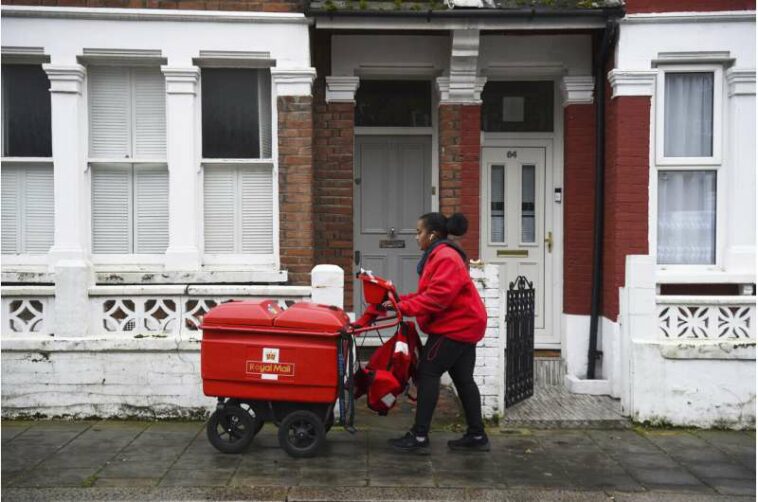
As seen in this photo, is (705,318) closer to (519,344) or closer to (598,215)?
(598,215)

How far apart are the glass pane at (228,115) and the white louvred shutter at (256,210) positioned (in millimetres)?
207

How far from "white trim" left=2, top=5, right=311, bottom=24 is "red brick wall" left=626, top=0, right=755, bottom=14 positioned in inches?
128

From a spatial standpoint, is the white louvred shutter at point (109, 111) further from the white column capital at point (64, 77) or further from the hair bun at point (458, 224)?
the hair bun at point (458, 224)

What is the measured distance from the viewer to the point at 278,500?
5.33m

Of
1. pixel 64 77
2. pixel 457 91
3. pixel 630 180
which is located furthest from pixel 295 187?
pixel 630 180

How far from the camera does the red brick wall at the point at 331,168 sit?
8711 millimetres

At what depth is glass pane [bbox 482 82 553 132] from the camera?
9211mm

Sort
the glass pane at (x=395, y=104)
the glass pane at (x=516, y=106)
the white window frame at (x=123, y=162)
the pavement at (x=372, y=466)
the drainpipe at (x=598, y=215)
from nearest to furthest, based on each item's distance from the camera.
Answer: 1. the pavement at (x=372, y=466)
2. the white window frame at (x=123, y=162)
3. the drainpipe at (x=598, y=215)
4. the glass pane at (x=516, y=106)
5. the glass pane at (x=395, y=104)

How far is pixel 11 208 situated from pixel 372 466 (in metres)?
4.74

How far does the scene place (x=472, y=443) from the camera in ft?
21.3

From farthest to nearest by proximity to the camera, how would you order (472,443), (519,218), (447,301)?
(519,218) → (472,443) → (447,301)

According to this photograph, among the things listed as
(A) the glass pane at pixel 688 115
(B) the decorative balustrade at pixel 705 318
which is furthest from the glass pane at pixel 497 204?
(B) the decorative balustrade at pixel 705 318

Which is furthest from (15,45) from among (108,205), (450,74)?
(450,74)

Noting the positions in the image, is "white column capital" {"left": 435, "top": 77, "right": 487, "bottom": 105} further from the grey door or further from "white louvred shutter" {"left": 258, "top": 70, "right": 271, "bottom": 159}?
"white louvred shutter" {"left": 258, "top": 70, "right": 271, "bottom": 159}
